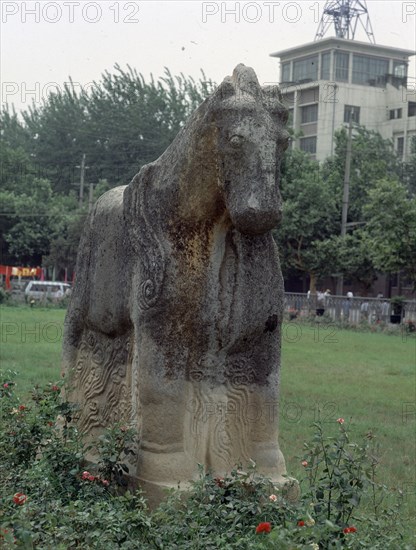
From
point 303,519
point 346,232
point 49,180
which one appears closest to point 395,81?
point 346,232

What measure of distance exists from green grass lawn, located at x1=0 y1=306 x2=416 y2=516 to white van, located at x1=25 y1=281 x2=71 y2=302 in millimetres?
6358

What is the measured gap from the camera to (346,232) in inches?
1426

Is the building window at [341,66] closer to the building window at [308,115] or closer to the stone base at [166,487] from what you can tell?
the building window at [308,115]

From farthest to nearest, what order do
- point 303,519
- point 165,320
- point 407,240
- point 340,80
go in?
point 340,80, point 407,240, point 165,320, point 303,519

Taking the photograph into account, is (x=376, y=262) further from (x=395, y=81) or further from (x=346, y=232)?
(x=395, y=81)

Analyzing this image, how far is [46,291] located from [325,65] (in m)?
17.3

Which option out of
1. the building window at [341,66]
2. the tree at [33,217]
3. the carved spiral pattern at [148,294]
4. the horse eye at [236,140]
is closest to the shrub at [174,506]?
the carved spiral pattern at [148,294]

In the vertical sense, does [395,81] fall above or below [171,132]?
above

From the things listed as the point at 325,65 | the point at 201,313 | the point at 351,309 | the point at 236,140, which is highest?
the point at 325,65

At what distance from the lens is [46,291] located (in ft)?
105

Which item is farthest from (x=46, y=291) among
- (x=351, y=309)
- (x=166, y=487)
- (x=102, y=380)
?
(x=166, y=487)

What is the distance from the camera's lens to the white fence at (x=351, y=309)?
27.3 m

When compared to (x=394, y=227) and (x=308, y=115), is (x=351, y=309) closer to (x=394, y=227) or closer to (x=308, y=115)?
(x=394, y=227)

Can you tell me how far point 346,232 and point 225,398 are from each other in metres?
31.5
